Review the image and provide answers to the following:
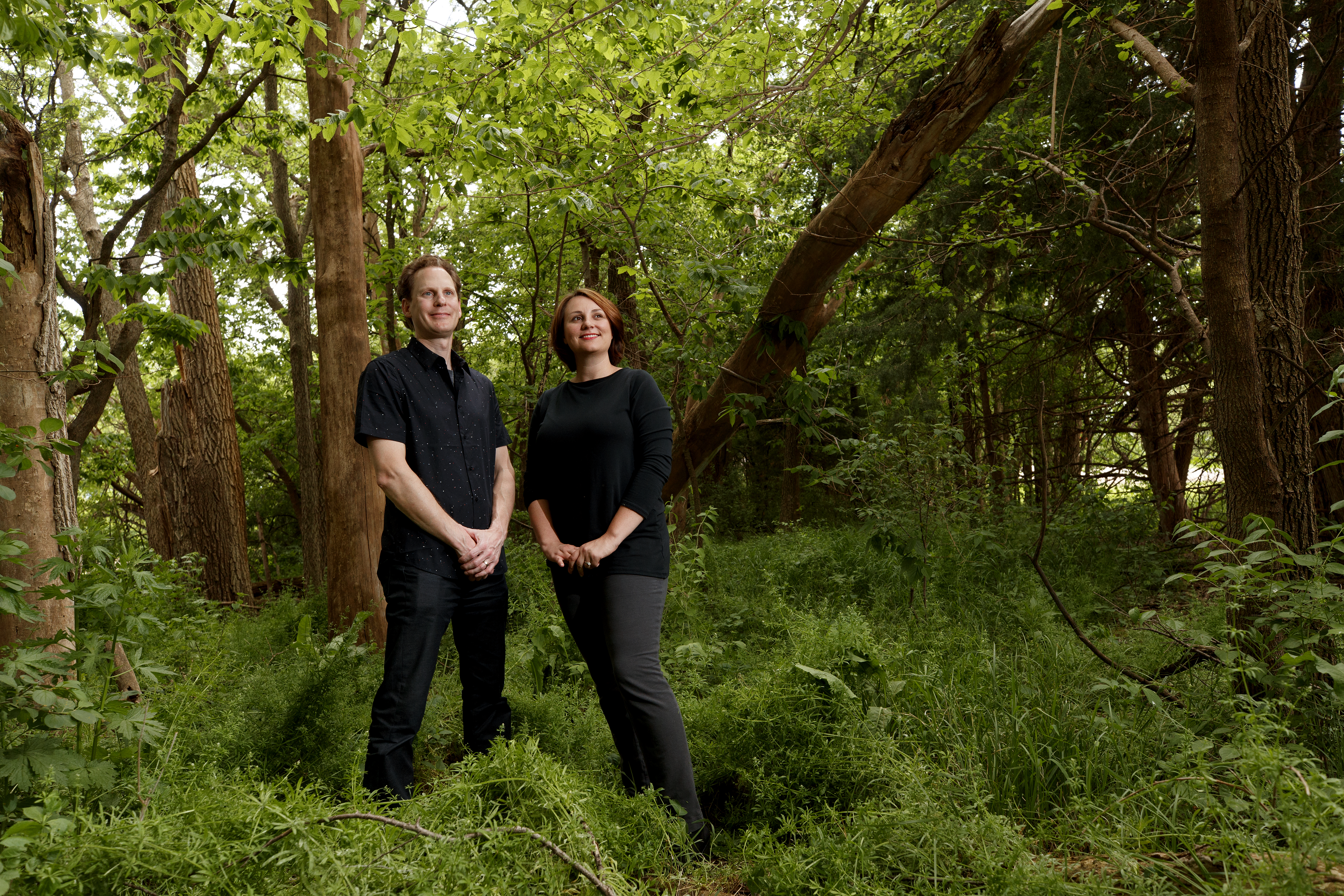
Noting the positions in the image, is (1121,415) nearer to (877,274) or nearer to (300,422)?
(877,274)

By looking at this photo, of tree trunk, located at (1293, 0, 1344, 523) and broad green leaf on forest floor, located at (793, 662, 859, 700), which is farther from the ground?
tree trunk, located at (1293, 0, 1344, 523)

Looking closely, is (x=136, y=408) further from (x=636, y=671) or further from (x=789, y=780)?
(x=789, y=780)

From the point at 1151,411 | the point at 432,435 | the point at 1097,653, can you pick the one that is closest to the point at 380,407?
the point at 432,435

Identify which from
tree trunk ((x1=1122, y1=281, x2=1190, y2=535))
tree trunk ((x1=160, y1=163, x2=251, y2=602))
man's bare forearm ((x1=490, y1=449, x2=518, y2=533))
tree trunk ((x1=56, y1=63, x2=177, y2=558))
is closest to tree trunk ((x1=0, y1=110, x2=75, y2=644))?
man's bare forearm ((x1=490, y1=449, x2=518, y2=533))

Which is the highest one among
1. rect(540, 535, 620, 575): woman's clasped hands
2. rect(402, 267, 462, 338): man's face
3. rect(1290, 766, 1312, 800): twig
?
rect(402, 267, 462, 338): man's face

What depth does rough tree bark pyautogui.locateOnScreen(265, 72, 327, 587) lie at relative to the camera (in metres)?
8.41

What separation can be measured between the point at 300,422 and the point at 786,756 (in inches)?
335

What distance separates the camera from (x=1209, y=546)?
3566 millimetres

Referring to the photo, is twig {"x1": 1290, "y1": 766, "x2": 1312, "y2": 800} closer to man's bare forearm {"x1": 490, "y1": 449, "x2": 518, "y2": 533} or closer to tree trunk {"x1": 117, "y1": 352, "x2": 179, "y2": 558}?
man's bare forearm {"x1": 490, "y1": 449, "x2": 518, "y2": 533}

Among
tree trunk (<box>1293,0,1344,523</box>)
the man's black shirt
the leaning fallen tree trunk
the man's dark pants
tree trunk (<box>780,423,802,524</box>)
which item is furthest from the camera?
tree trunk (<box>780,423,802,524</box>)

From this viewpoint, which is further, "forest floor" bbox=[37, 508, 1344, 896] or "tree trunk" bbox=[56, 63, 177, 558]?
"tree trunk" bbox=[56, 63, 177, 558]

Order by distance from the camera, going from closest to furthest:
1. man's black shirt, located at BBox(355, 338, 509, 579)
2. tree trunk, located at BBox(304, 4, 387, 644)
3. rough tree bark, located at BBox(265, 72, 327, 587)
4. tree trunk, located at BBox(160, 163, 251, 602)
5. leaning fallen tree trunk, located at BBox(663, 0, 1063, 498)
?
1. man's black shirt, located at BBox(355, 338, 509, 579)
2. leaning fallen tree trunk, located at BBox(663, 0, 1063, 498)
3. tree trunk, located at BBox(304, 4, 387, 644)
4. rough tree bark, located at BBox(265, 72, 327, 587)
5. tree trunk, located at BBox(160, 163, 251, 602)

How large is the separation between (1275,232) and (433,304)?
148 inches

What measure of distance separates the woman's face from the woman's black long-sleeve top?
124 millimetres
